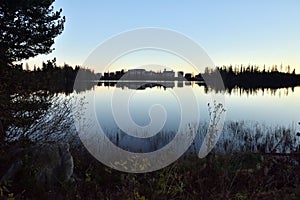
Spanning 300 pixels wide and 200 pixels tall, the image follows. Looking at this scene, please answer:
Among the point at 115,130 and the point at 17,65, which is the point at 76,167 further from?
the point at 115,130

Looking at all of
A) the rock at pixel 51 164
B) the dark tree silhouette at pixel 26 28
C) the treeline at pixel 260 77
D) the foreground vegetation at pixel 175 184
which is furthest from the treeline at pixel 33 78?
the treeline at pixel 260 77

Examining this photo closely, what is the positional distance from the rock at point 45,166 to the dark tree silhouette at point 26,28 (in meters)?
4.57

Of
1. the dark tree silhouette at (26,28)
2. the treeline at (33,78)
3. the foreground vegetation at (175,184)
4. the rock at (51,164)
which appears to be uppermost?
the dark tree silhouette at (26,28)

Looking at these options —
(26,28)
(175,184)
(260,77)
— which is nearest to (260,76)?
(260,77)

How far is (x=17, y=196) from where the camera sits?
13.6ft

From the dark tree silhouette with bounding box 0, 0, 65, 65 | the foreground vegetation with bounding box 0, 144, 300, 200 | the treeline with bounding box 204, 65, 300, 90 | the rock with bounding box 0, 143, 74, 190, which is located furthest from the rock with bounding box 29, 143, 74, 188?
the treeline with bounding box 204, 65, 300, 90

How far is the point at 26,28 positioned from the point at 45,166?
6.13 m

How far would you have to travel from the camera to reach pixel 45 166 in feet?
16.7

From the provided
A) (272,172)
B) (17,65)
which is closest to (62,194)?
(272,172)

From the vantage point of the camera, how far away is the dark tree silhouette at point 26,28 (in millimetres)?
9422

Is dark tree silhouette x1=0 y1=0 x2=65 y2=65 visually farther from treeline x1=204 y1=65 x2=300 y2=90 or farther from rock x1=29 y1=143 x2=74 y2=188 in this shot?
treeline x1=204 y1=65 x2=300 y2=90

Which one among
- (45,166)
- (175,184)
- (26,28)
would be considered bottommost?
(175,184)

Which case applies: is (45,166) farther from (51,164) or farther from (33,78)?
(33,78)

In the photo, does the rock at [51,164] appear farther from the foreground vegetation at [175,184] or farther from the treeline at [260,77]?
the treeline at [260,77]
